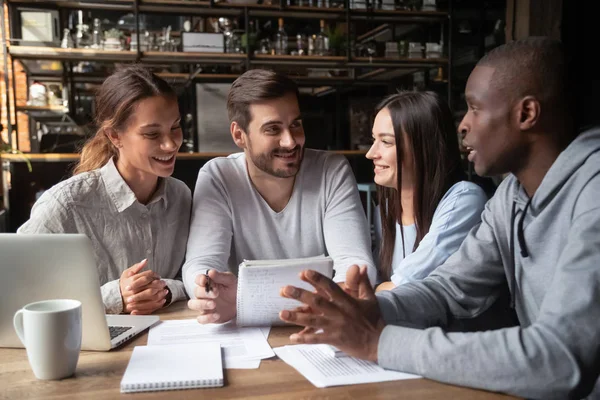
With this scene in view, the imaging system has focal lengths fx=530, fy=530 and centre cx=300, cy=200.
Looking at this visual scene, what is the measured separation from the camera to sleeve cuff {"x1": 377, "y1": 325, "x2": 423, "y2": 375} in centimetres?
88

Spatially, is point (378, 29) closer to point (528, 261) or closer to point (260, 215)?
point (260, 215)

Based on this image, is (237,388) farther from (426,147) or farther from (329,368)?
(426,147)

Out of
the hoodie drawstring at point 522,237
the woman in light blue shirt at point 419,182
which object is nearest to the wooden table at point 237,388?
the hoodie drawstring at point 522,237

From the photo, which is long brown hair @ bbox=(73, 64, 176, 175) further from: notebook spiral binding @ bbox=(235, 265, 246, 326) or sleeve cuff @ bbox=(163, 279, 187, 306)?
notebook spiral binding @ bbox=(235, 265, 246, 326)

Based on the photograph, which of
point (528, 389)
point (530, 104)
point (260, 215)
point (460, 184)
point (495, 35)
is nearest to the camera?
point (528, 389)

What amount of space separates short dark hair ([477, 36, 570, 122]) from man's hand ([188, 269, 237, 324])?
73cm

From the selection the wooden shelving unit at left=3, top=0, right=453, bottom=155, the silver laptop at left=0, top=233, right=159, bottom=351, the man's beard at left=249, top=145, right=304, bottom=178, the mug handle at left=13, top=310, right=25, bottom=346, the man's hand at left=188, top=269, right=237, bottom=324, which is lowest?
the man's hand at left=188, top=269, right=237, bottom=324

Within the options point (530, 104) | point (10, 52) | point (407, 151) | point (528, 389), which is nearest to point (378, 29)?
point (10, 52)

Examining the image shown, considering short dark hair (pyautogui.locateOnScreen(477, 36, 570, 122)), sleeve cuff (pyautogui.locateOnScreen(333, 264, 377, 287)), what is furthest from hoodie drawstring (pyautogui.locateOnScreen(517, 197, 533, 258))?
sleeve cuff (pyautogui.locateOnScreen(333, 264, 377, 287))

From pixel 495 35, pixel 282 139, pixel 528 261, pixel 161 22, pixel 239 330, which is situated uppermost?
pixel 161 22

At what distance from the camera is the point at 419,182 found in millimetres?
1700

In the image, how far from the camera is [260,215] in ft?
5.79

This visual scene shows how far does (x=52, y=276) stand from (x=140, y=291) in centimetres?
32

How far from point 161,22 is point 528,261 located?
7409 mm
